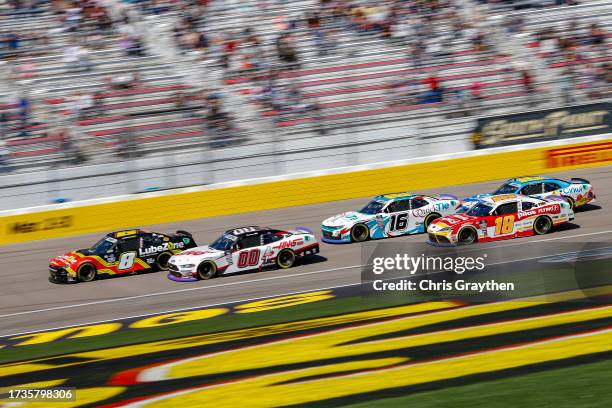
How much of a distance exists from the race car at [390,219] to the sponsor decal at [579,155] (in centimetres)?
595

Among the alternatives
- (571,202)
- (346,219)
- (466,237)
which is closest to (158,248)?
(346,219)

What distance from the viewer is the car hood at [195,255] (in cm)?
1972

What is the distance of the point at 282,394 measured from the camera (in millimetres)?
11992

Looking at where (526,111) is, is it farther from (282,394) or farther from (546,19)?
(282,394)

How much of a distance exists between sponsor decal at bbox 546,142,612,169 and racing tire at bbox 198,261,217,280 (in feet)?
38.1

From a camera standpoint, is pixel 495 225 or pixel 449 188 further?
pixel 449 188

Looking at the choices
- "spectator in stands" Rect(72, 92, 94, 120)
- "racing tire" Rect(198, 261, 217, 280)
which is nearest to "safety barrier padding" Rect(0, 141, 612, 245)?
"spectator in stands" Rect(72, 92, 94, 120)

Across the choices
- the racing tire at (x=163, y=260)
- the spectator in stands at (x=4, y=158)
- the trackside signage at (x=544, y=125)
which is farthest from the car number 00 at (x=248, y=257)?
the trackside signage at (x=544, y=125)

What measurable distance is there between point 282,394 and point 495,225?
964cm

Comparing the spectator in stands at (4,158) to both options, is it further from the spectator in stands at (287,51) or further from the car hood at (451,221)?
the car hood at (451,221)

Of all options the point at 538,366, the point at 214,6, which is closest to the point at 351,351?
the point at 538,366

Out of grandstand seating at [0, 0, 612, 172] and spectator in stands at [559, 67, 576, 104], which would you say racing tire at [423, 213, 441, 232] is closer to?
grandstand seating at [0, 0, 612, 172]

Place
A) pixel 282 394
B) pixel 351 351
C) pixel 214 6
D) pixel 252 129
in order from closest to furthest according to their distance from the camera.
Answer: pixel 282 394
pixel 351 351
pixel 252 129
pixel 214 6

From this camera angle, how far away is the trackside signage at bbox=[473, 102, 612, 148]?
85.6 feet
